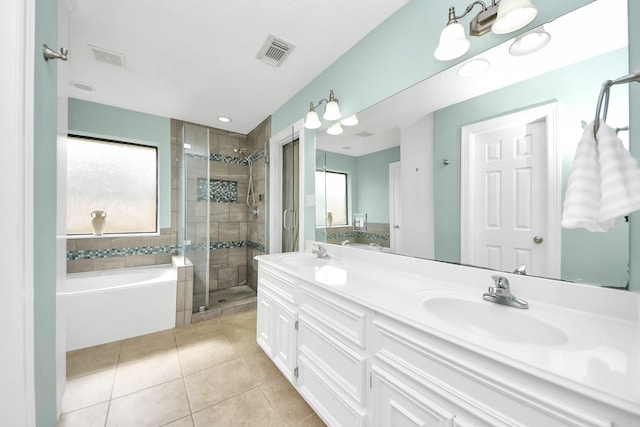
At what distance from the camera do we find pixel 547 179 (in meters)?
0.94

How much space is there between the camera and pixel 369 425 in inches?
38.6

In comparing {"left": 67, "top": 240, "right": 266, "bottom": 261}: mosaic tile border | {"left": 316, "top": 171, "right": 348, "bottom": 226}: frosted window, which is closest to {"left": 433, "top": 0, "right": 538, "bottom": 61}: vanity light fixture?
{"left": 316, "top": 171, "right": 348, "bottom": 226}: frosted window

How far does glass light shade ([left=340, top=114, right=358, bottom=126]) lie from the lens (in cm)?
177

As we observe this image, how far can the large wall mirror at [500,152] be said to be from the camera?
2.77 feet

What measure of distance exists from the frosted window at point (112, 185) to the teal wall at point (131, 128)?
4.8 inches

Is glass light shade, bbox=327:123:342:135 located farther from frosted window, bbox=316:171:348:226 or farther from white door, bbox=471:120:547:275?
white door, bbox=471:120:547:275

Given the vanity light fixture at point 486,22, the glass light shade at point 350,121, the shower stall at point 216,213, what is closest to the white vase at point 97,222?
the shower stall at point 216,213

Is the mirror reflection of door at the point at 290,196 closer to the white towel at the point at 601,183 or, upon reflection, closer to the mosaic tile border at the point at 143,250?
the mosaic tile border at the point at 143,250

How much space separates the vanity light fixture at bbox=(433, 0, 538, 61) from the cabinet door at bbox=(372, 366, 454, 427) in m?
1.42

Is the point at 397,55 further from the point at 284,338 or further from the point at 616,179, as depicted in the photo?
the point at 284,338

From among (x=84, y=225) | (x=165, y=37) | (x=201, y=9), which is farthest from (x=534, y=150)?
(x=84, y=225)

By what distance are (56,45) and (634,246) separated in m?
2.49

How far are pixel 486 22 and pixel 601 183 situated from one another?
0.87 m

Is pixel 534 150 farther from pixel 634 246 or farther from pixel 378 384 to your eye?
pixel 378 384
